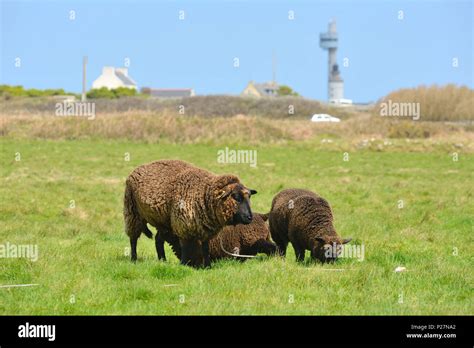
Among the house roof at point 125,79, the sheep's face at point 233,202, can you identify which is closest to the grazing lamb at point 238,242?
the sheep's face at point 233,202

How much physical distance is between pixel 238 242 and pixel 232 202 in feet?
6.33

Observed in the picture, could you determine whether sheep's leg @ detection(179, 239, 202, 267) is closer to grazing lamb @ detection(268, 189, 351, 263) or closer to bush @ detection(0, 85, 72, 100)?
grazing lamb @ detection(268, 189, 351, 263)

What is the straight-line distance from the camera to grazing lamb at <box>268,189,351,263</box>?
523 inches

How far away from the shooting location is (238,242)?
45.6 ft

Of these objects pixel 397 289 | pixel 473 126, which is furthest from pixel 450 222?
pixel 473 126

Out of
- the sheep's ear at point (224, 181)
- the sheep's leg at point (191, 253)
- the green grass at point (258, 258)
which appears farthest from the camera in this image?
the sheep's leg at point (191, 253)

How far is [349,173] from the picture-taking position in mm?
32125

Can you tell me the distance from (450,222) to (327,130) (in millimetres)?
35504

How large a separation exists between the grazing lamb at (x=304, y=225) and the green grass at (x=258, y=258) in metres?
0.46

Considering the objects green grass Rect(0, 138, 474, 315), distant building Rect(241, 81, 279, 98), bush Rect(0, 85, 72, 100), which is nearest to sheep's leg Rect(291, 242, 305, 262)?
green grass Rect(0, 138, 474, 315)

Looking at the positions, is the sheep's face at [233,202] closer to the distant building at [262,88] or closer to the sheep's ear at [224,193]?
the sheep's ear at [224,193]

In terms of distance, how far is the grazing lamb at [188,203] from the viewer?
480 inches

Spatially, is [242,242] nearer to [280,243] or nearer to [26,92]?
[280,243]
